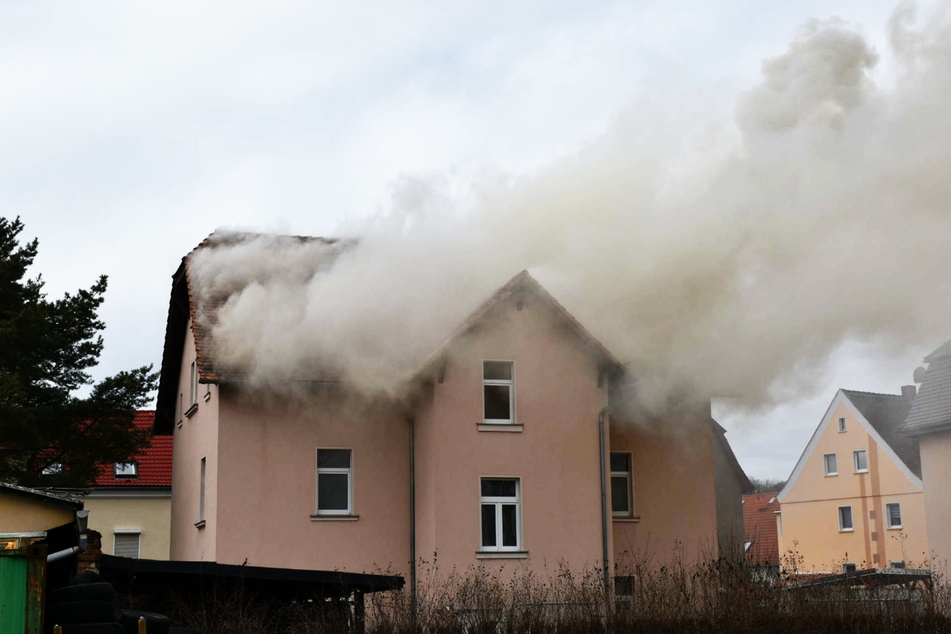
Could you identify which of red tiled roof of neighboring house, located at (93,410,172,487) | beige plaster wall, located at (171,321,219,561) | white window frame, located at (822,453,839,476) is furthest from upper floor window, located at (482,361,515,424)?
white window frame, located at (822,453,839,476)

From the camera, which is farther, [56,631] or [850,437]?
[850,437]

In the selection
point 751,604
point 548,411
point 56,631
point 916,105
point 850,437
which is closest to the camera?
point 56,631

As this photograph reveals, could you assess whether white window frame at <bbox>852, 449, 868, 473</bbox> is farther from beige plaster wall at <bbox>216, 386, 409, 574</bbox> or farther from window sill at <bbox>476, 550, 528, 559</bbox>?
window sill at <bbox>476, 550, 528, 559</bbox>

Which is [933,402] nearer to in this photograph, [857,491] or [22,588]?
[857,491]

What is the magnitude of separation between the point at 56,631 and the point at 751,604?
9696mm

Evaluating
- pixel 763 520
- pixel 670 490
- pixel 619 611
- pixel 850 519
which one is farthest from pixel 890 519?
pixel 619 611

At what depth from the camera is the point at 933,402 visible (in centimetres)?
3553

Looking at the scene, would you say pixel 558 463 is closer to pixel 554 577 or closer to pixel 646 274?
pixel 554 577

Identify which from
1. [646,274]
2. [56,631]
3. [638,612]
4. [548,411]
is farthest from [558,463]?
[56,631]

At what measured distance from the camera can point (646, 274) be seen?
21.2 meters

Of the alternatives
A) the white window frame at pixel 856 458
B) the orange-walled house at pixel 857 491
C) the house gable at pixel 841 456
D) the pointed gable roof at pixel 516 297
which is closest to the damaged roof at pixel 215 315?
the pointed gable roof at pixel 516 297

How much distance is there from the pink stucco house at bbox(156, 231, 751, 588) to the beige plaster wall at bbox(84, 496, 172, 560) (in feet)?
59.0

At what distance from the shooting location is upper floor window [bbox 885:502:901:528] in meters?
47.1

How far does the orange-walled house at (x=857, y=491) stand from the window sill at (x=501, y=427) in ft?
80.6
